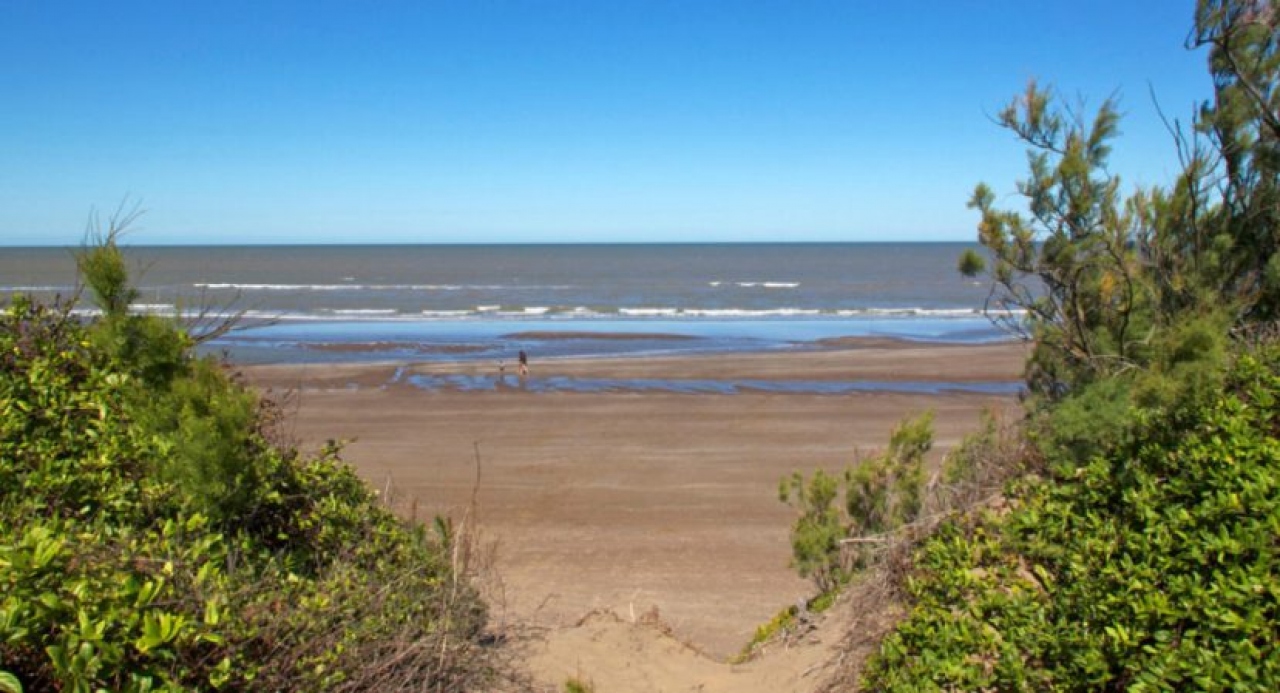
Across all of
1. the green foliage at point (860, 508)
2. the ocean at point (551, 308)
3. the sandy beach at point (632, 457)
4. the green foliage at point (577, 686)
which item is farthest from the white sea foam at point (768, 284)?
the green foliage at point (577, 686)

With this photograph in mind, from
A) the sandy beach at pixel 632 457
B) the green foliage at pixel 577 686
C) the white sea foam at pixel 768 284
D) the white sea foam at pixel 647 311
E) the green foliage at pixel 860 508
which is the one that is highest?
the white sea foam at pixel 768 284

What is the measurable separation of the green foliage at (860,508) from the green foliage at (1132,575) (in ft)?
5.93

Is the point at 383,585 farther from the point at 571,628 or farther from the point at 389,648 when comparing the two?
the point at 571,628

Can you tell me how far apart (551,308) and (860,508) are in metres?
37.3

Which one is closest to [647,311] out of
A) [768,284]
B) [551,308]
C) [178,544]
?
[551,308]

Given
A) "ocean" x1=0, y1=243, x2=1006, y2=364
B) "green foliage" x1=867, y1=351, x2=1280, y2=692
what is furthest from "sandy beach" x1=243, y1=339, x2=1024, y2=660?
"ocean" x1=0, y1=243, x2=1006, y2=364

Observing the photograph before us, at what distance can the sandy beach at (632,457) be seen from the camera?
9.43 meters

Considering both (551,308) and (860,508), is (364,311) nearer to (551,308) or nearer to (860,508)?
(551,308)

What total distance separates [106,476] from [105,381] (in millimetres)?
876

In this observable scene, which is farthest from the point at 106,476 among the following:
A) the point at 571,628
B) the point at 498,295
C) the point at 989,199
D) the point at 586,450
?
the point at 498,295

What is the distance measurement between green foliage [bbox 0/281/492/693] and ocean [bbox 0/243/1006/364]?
2.50 ft

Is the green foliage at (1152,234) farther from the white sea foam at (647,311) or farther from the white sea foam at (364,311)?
the white sea foam at (364,311)

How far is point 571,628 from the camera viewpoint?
21.2 ft

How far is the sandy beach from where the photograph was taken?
9430 mm
